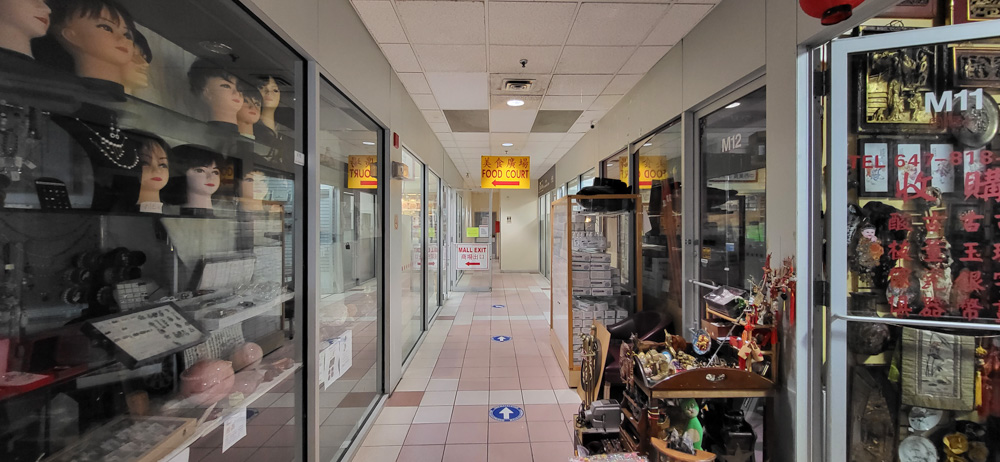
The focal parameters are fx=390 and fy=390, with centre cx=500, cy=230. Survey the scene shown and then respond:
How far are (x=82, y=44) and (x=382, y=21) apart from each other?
6.99 ft

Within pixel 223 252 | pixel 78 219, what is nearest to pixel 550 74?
pixel 223 252

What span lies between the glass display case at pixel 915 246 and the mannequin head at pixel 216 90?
262 cm

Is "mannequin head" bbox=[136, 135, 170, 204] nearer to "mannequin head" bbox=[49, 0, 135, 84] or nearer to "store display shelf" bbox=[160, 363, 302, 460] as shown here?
"mannequin head" bbox=[49, 0, 135, 84]

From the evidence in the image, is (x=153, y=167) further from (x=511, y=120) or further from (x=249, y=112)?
(x=511, y=120)

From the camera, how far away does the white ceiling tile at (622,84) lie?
3.87 meters

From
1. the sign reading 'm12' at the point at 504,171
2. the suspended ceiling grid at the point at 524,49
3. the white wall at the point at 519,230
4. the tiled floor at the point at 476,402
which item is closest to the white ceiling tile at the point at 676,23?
the suspended ceiling grid at the point at 524,49

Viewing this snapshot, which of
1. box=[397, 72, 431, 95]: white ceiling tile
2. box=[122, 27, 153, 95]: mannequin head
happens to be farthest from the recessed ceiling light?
box=[397, 72, 431, 95]: white ceiling tile

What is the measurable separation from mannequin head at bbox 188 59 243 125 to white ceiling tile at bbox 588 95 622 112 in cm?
377

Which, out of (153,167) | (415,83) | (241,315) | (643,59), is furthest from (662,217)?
(153,167)

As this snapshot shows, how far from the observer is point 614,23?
2811 mm

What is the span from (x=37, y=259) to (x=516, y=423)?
2935 mm

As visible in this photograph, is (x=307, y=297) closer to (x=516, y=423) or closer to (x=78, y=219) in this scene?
(x=78, y=219)

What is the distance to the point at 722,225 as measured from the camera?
2.77 m

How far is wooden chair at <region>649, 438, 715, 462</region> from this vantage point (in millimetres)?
1793
